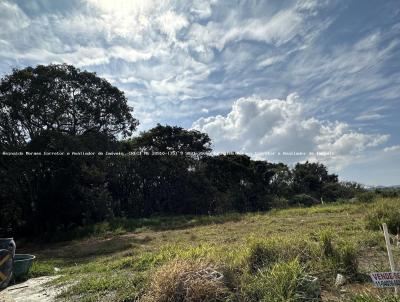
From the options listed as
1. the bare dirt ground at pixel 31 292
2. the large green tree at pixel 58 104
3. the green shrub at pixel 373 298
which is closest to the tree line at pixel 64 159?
the large green tree at pixel 58 104

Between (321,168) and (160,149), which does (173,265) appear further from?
(321,168)

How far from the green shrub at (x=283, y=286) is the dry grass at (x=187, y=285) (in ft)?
1.06

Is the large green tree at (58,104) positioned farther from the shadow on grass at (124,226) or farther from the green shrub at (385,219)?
the green shrub at (385,219)

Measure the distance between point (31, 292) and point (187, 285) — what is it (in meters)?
3.66

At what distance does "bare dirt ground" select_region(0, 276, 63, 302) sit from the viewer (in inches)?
217

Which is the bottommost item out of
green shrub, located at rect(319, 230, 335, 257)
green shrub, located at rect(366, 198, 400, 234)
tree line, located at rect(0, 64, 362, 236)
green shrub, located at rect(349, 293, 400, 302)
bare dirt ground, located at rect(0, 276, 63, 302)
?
bare dirt ground, located at rect(0, 276, 63, 302)

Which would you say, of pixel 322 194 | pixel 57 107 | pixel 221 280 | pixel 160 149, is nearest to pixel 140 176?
pixel 160 149

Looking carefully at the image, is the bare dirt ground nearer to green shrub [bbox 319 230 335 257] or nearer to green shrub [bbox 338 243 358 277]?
green shrub [bbox 319 230 335 257]

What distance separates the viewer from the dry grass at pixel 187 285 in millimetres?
3848

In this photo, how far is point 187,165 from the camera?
95.3 ft

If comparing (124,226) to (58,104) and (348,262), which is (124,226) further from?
(348,262)

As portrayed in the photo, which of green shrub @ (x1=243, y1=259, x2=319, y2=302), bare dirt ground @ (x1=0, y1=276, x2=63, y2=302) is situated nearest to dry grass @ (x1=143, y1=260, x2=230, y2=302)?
green shrub @ (x1=243, y1=259, x2=319, y2=302)

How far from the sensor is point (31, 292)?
19.8ft

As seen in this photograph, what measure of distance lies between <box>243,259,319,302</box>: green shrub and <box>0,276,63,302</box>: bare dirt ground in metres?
3.25
